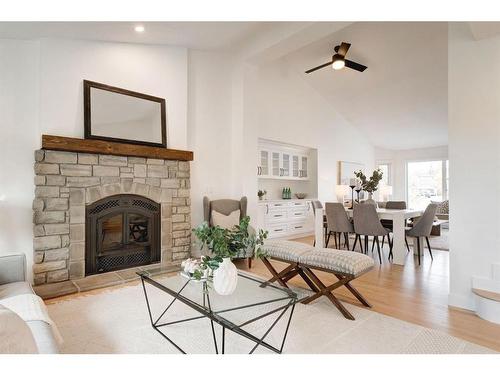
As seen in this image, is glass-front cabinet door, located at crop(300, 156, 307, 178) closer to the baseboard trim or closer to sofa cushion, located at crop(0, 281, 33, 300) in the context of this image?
the baseboard trim

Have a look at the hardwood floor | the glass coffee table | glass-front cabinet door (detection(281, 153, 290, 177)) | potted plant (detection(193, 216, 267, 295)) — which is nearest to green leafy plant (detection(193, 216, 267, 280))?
potted plant (detection(193, 216, 267, 295))

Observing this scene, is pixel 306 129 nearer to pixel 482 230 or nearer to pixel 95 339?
pixel 482 230

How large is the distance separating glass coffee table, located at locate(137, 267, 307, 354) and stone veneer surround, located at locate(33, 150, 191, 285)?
60.5 inches

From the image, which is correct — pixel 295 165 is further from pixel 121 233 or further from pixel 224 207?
pixel 121 233

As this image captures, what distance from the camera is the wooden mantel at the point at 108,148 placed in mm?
3090

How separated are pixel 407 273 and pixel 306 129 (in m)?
3.92

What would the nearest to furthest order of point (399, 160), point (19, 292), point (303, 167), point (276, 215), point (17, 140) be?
point (19, 292) → point (17, 140) → point (276, 215) → point (303, 167) → point (399, 160)

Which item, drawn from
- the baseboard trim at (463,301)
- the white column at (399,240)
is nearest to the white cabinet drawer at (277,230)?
the white column at (399,240)

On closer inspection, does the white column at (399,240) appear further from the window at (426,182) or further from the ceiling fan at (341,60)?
the window at (426,182)

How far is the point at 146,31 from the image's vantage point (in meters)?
3.59

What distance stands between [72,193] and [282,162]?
4.32 metres

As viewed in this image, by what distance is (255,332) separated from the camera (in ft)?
7.04

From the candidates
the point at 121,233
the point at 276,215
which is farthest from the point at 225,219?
the point at 276,215

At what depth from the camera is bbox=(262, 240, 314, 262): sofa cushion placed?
270 cm
